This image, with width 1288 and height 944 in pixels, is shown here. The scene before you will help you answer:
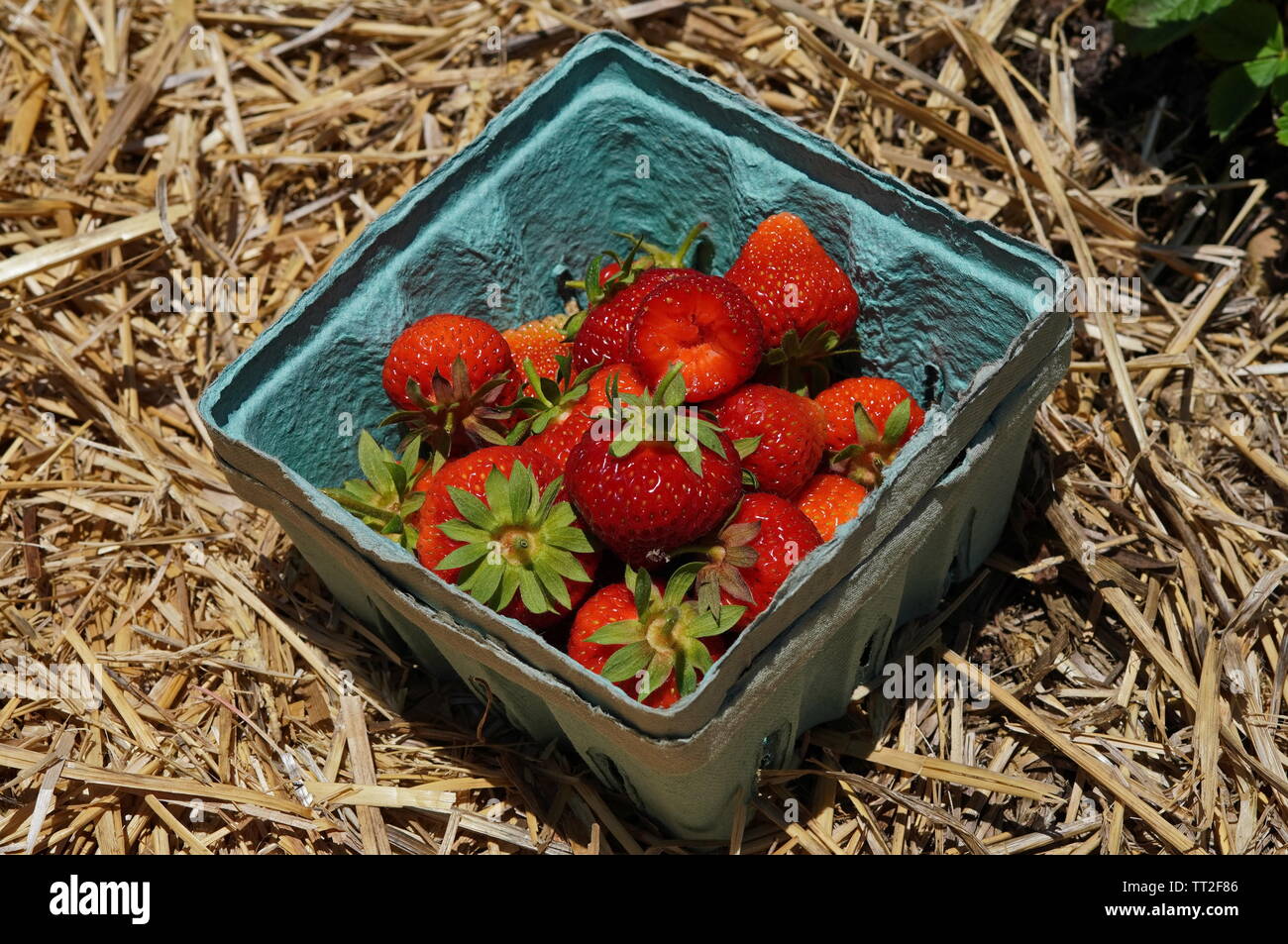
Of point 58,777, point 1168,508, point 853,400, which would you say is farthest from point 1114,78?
point 58,777

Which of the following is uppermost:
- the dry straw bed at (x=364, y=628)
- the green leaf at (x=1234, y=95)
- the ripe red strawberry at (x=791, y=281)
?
the green leaf at (x=1234, y=95)

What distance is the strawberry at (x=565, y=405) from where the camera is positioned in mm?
2258

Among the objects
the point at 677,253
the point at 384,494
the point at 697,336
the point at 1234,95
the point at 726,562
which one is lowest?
the point at 384,494

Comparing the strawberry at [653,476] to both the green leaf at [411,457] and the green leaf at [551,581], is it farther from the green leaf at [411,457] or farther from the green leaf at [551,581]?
the green leaf at [411,457]

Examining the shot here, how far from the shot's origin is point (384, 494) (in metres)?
2.30

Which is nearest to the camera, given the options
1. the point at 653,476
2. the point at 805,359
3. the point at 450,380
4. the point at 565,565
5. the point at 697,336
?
the point at 653,476

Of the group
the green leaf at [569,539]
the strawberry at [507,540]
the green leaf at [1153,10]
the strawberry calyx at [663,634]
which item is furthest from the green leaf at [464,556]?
the green leaf at [1153,10]

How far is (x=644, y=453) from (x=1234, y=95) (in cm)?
165

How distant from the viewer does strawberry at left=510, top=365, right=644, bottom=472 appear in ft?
7.41

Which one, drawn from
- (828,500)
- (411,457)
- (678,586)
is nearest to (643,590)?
(678,586)

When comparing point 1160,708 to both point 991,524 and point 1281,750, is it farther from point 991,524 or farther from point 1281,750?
point 991,524

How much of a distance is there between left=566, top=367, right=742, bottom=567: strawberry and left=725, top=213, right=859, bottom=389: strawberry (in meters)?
0.35

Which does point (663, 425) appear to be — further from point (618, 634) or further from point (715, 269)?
point (715, 269)

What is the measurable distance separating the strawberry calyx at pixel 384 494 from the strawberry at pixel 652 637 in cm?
36
